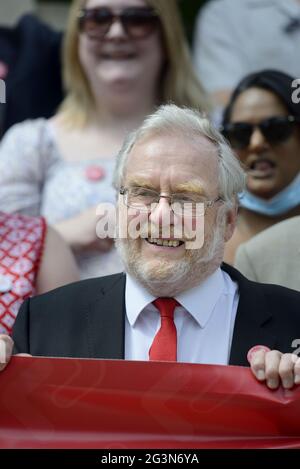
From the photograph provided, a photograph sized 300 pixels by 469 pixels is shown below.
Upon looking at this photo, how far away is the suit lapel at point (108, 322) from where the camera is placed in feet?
9.91

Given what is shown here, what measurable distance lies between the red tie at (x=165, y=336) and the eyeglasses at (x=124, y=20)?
190 cm

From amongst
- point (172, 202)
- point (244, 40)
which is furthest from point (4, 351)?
point (244, 40)

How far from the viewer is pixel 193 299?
306 cm

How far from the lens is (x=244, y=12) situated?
205 inches

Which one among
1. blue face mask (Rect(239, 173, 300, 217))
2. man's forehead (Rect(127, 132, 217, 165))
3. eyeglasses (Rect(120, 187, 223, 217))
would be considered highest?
man's forehead (Rect(127, 132, 217, 165))

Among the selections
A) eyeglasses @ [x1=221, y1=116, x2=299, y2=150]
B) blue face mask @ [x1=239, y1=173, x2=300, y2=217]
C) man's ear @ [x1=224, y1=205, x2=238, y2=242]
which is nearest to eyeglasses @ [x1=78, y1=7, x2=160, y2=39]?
eyeglasses @ [x1=221, y1=116, x2=299, y2=150]

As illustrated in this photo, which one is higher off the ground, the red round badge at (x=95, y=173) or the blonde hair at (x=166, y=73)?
the blonde hair at (x=166, y=73)

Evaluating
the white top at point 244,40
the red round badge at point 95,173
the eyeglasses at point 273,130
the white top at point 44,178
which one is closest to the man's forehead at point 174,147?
the eyeglasses at point 273,130

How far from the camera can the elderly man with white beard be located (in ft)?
9.91

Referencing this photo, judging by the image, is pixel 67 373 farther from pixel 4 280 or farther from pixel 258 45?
pixel 258 45

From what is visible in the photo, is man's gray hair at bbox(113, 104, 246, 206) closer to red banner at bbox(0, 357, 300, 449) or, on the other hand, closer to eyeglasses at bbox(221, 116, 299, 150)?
red banner at bbox(0, 357, 300, 449)

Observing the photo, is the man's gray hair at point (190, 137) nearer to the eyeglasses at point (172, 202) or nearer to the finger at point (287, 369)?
the eyeglasses at point (172, 202)

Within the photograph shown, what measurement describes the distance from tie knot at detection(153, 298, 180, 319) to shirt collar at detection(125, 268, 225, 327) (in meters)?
0.01
